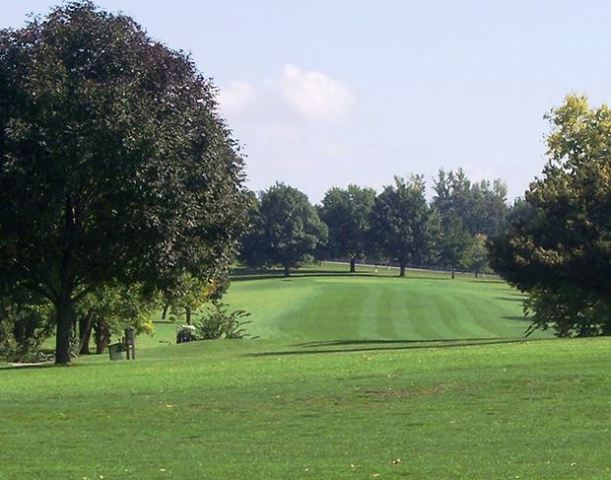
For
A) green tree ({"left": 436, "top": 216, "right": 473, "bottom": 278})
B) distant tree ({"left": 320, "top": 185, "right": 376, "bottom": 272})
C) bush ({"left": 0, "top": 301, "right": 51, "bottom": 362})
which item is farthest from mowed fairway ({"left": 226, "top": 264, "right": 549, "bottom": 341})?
distant tree ({"left": 320, "top": 185, "right": 376, "bottom": 272})

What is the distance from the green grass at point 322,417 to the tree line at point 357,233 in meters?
126

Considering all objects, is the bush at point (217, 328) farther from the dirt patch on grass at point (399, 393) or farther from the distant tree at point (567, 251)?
the dirt patch on grass at point (399, 393)

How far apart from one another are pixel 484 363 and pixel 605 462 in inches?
670

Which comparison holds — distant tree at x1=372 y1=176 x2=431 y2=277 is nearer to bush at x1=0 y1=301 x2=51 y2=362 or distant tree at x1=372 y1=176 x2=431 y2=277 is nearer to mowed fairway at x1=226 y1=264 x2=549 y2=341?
mowed fairway at x1=226 y1=264 x2=549 y2=341

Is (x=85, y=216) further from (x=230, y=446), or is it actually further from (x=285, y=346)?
(x=230, y=446)

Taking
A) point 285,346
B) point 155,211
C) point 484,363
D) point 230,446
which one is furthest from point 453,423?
point 285,346

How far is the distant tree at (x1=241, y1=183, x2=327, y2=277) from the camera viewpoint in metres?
168

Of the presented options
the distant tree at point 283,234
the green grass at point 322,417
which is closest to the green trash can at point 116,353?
the green grass at point 322,417

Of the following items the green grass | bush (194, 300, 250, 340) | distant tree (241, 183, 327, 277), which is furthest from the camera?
distant tree (241, 183, 327, 277)

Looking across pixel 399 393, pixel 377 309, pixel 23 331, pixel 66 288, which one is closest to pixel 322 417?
pixel 399 393

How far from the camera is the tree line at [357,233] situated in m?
168

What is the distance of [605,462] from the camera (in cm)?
1734

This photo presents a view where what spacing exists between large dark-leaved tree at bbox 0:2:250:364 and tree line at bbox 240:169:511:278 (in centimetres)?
12288

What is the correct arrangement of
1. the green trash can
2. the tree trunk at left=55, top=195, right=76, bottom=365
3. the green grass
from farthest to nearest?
the green trash can → the tree trunk at left=55, top=195, right=76, bottom=365 → the green grass
